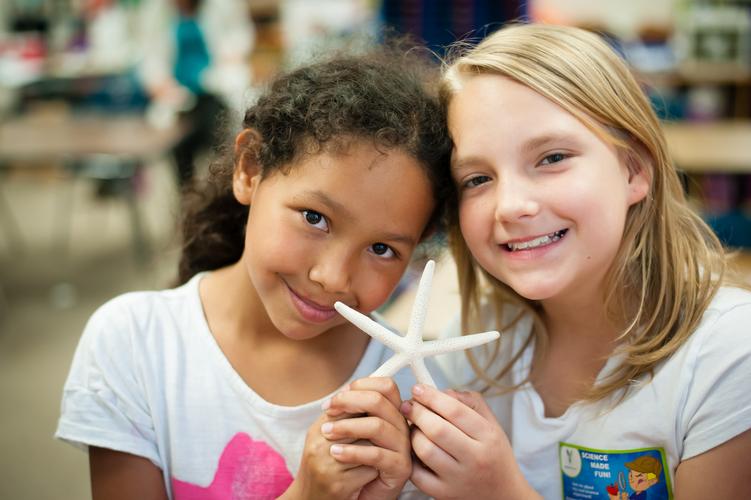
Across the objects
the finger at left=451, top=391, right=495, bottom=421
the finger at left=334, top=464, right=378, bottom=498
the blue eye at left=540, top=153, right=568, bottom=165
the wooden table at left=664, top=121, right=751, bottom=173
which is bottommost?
the wooden table at left=664, top=121, right=751, bottom=173

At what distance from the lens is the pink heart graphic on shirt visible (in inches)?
48.6

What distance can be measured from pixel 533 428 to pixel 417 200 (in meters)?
0.45

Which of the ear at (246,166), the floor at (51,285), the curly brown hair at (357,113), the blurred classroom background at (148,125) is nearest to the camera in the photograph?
the curly brown hair at (357,113)

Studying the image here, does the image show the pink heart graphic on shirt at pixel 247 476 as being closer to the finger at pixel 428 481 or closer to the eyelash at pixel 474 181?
the finger at pixel 428 481

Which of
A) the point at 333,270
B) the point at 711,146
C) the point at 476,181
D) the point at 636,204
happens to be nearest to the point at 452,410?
the point at 333,270

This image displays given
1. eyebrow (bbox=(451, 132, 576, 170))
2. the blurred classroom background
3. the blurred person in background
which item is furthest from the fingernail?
the blurred person in background

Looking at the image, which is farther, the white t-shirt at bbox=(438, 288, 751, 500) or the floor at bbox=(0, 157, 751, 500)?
the floor at bbox=(0, 157, 751, 500)

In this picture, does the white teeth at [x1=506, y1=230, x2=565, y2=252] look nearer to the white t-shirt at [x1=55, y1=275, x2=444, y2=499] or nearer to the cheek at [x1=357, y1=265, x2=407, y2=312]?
the cheek at [x1=357, y1=265, x2=407, y2=312]

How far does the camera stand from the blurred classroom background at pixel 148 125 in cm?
308

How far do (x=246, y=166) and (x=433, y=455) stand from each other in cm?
57

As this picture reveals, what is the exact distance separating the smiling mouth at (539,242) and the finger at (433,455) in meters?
0.31

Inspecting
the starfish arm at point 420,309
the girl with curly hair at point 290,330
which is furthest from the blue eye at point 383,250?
A: the starfish arm at point 420,309

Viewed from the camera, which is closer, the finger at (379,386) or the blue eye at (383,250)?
the finger at (379,386)

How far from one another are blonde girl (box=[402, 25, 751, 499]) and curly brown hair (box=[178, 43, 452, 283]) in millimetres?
39
